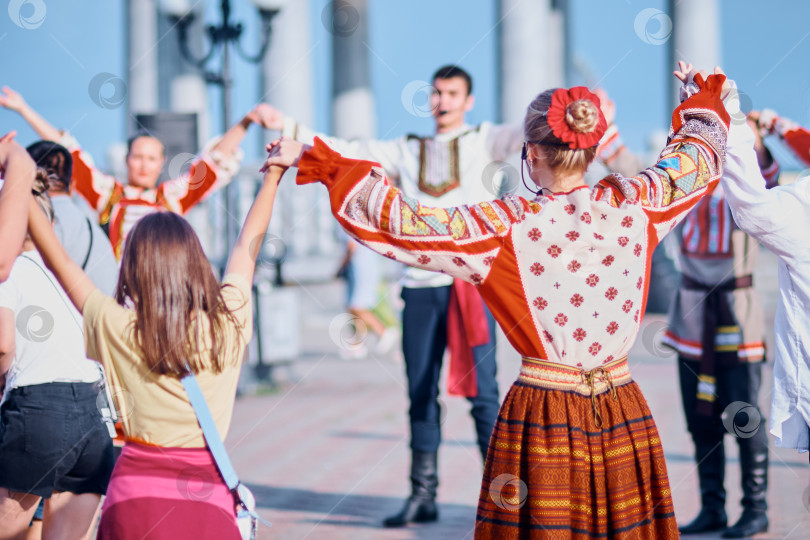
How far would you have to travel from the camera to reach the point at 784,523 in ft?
15.9

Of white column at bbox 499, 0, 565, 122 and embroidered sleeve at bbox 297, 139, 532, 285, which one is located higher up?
white column at bbox 499, 0, 565, 122

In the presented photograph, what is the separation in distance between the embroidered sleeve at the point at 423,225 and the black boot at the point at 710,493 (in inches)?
104

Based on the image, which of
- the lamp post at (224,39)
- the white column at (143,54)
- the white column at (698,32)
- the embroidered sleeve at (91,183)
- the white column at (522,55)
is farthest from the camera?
the white column at (143,54)

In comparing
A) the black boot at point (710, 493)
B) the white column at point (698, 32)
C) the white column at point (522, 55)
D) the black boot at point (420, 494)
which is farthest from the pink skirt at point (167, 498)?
the white column at point (698, 32)

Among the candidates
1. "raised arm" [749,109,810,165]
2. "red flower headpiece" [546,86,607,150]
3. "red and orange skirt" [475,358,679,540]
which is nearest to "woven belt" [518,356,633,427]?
"red and orange skirt" [475,358,679,540]

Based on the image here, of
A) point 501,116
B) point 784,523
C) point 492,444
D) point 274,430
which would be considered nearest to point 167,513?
point 492,444

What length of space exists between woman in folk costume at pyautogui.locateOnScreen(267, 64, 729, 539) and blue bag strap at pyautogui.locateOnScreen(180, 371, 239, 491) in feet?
1.97

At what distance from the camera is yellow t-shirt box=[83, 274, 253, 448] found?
2467 millimetres

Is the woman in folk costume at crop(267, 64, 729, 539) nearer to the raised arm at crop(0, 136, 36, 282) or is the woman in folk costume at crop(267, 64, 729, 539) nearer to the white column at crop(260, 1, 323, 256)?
the raised arm at crop(0, 136, 36, 282)

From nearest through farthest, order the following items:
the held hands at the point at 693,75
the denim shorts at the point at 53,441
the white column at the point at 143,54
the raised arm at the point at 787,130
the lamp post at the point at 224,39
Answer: the held hands at the point at 693,75, the denim shorts at the point at 53,441, the raised arm at the point at 787,130, the lamp post at the point at 224,39, the white column at the point at 143,54

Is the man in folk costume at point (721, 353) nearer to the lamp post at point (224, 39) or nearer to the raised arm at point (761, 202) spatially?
the raised arm at point (761, 202)

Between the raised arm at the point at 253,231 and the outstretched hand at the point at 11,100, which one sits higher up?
the outstretched hand at the point at 11,100

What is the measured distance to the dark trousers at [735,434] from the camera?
15.3 feet

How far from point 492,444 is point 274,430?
5414mm
